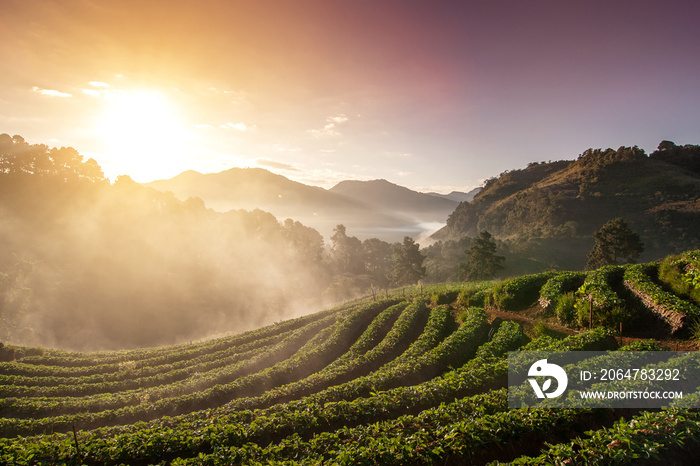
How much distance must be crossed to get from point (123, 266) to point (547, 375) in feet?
280

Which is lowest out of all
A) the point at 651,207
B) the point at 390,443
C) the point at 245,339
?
the point at 245,339

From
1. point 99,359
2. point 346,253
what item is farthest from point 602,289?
point 346,253

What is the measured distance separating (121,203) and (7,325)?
4093 centimetres

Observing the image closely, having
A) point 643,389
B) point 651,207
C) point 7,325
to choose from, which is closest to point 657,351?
point 643,389

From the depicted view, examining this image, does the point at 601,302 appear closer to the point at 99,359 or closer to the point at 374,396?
the point at 374,396

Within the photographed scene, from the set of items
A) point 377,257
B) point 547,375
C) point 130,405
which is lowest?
point 130,405

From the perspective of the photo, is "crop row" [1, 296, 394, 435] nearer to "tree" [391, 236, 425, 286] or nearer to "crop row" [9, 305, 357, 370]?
"crop row" [9, 305, 357, 370]

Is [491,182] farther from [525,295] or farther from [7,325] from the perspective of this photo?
[7,325]

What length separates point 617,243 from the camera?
49.6 meters

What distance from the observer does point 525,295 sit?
24.2 m

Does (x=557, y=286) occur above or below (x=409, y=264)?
above

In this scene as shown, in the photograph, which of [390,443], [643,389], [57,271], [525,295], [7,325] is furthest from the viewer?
[57,271]

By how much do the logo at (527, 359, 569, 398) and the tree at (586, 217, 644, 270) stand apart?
5051 centimetres

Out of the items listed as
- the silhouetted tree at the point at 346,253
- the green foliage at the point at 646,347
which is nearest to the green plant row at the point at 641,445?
the green foliage at the point at 646,347
